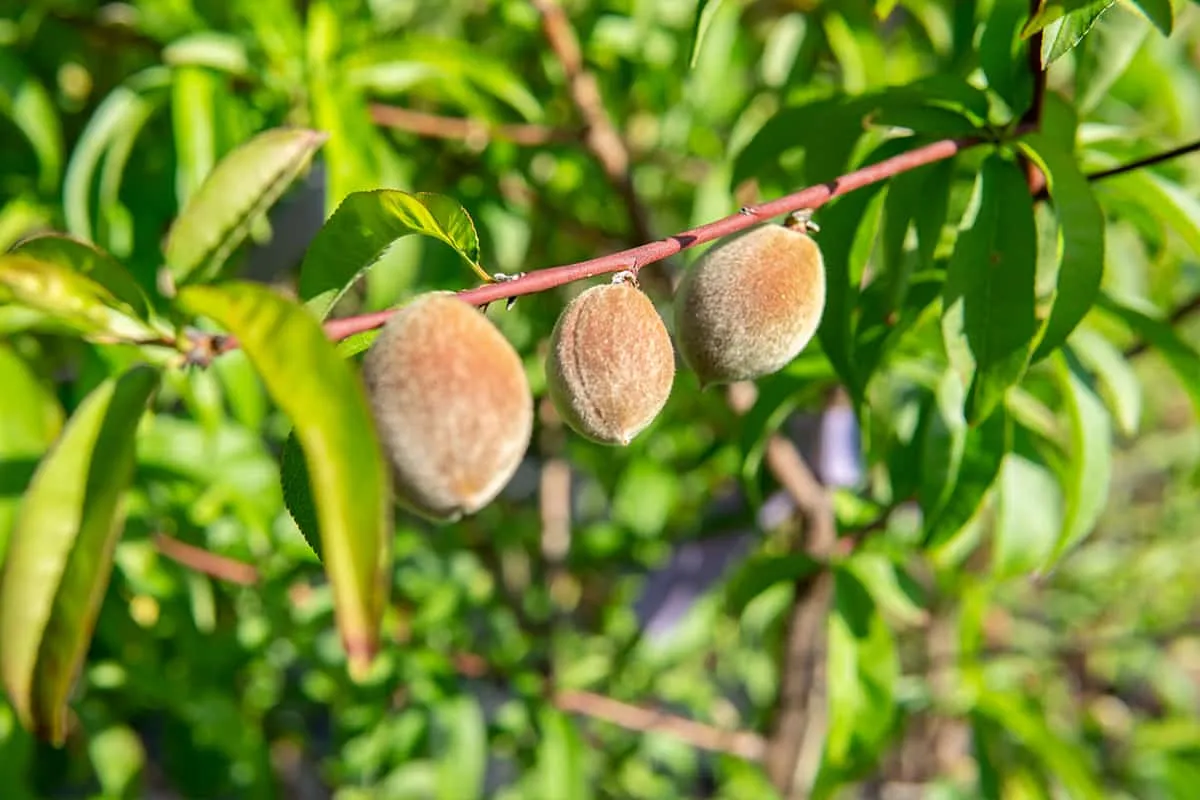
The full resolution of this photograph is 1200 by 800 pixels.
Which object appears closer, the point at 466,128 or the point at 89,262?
the point at 89,262

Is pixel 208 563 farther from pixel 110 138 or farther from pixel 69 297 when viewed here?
pixel 69 297

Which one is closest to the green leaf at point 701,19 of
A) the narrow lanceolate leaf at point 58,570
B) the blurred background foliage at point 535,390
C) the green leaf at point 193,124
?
the blurred background foliage at point 535,390

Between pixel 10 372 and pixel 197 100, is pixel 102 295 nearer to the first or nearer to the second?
pixel 10 372

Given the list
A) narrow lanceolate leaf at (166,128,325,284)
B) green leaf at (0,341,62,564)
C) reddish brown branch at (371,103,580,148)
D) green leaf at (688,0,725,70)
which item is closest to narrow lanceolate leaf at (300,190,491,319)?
narrow lanceolate leaf at (166,128,325,284)

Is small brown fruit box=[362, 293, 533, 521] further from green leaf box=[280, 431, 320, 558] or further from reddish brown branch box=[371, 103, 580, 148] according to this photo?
reddish brown branch box=[371, 103, 580, 148]

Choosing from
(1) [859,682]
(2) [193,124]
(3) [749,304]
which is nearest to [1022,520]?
(1) [859,682]

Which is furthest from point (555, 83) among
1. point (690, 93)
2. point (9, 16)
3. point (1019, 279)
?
point (1019, 279)
